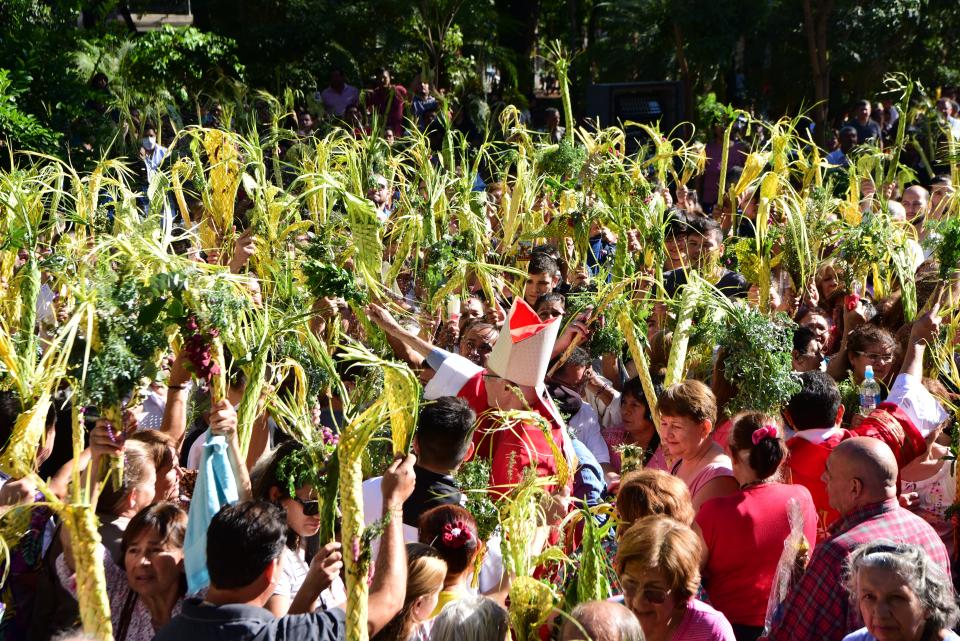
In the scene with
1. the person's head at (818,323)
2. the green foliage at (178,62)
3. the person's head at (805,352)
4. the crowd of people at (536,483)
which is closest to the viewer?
the crowd of people at (536,483)

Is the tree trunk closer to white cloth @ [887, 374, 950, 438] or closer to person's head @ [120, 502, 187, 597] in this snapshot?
white cloth @ [887, 374, 950, 438]

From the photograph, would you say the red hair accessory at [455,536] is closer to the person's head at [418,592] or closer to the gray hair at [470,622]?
the person's head at [418,592]

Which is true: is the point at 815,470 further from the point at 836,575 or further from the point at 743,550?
the point at 836,575

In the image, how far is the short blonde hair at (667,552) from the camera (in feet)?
10.6

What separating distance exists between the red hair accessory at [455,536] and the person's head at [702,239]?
163 inches

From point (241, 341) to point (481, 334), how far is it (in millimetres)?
1898

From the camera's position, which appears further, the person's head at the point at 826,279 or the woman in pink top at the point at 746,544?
the person's head at the point at 826,279

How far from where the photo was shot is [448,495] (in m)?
3.88

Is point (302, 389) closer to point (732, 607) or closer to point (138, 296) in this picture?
point (138, 296)

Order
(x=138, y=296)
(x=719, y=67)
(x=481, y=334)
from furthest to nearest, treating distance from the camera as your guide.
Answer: (x=719, y=67)
(x=481, y=334)
(x=138, y=296)

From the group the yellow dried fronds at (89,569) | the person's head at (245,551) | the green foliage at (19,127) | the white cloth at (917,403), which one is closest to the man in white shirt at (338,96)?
the green foliage at (19,127)

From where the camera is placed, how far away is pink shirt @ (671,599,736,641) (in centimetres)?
322

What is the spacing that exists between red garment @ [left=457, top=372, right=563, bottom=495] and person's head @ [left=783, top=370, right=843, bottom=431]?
909 mm

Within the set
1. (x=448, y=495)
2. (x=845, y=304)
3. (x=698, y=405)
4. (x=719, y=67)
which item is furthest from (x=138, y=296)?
(x=719, y=67)
